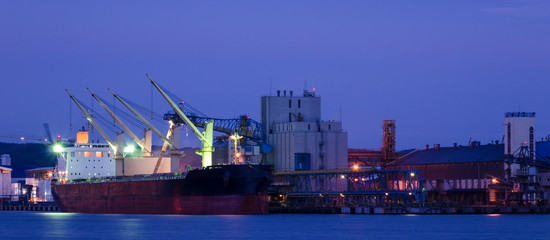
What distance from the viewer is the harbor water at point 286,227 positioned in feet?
193

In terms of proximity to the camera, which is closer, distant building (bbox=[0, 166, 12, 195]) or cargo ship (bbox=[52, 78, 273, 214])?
cargo ship (bbox=[52, 78, 273, 214])

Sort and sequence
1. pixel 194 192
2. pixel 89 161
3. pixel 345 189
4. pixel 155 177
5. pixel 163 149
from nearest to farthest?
pixel 194 192, pixel 155 177, pixel 163 149, pixel 89 161, pixel 345 189

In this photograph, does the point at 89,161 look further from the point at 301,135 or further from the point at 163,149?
the point at 301,135

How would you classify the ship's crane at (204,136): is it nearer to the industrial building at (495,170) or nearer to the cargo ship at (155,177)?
the cargo ship at (155,177)

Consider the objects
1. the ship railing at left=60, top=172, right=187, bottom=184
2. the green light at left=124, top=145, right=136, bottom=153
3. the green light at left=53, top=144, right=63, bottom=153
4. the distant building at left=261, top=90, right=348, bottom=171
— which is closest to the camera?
the ship railing at left=60, top=172, right=187, bottom=184

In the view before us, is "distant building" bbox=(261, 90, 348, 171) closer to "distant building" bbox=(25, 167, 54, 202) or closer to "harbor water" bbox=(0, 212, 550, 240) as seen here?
"harbor water" bbox=(0, 212, 550, 240)

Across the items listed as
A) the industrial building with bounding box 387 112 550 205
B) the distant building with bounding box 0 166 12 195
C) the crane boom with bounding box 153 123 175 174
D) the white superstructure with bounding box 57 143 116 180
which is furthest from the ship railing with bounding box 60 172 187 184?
the distant building with bounding box 0 166 12 195

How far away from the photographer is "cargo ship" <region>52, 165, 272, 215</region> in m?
75.6

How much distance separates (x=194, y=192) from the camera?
77.1 m

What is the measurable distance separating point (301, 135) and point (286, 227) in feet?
104

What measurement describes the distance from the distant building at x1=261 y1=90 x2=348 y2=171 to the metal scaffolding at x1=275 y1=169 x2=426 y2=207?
2245 mm

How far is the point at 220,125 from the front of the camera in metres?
97.6

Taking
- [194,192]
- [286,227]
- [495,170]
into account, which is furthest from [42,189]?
[286,227]

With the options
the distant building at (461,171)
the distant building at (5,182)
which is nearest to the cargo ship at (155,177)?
the distant building at (461,171)
